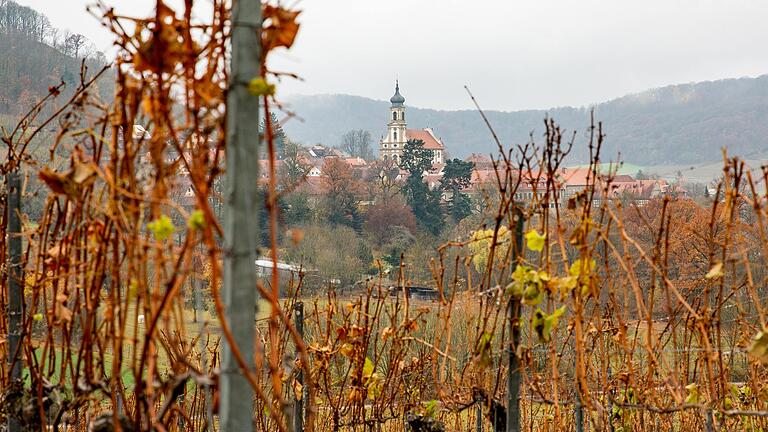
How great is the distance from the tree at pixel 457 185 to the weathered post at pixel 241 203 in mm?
33079

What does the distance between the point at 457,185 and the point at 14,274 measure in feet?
110

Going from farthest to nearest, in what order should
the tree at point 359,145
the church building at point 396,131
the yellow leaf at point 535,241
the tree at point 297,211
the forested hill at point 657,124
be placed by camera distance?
the forested hill at point 657,124
the church building at point 396,131
the tree at point 359,145
the tree at point 297,211
the yellow leaf at point 535,241

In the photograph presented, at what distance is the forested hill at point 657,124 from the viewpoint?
73.6m

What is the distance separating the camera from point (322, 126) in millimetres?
117312

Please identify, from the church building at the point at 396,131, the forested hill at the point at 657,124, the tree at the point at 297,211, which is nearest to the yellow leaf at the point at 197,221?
the tree at the point at 297,211

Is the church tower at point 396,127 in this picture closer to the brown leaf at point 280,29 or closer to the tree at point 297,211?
the tree at point 297,211

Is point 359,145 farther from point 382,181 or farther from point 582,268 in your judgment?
point 582,268

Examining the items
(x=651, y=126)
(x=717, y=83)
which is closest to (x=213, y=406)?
(x=651, y=126)

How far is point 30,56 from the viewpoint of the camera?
48750 millimetres

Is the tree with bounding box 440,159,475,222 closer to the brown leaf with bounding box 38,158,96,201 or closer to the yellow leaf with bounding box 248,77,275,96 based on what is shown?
the brown leaf with bounding box 38,158,96,201

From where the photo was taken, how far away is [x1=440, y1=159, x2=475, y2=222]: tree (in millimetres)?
34281

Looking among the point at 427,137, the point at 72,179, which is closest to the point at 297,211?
the point at 72,179

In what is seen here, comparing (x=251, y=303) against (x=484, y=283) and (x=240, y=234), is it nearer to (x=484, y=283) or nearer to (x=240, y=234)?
(x=240, y=234)

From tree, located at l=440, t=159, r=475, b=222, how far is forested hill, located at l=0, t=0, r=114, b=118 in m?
20.7
